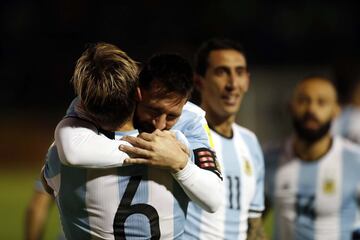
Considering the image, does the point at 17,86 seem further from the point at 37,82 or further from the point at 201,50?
the point at 201,50

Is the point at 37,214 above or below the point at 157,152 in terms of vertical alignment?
below

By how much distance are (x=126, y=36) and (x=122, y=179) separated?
49.3 ft

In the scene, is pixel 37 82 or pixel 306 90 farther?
pixel 37 82

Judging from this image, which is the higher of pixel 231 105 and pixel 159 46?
pixel 231 105

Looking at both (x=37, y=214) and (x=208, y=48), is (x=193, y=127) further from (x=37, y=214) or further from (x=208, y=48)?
(x=37, y=214)

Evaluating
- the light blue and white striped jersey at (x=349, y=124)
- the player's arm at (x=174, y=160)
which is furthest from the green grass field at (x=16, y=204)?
the player's arm at (x=174, y=160)

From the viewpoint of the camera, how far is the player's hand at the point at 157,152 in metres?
3.13

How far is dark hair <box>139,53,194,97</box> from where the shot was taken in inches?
128

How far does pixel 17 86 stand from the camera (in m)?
18.2

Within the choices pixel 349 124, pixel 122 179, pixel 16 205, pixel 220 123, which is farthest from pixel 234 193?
pixel 16 205

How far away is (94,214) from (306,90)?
267cm

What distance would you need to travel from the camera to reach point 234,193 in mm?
4367

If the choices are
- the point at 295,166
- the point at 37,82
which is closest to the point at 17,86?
the point at 37,82

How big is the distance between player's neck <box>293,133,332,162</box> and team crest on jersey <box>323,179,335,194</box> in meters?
0.19
